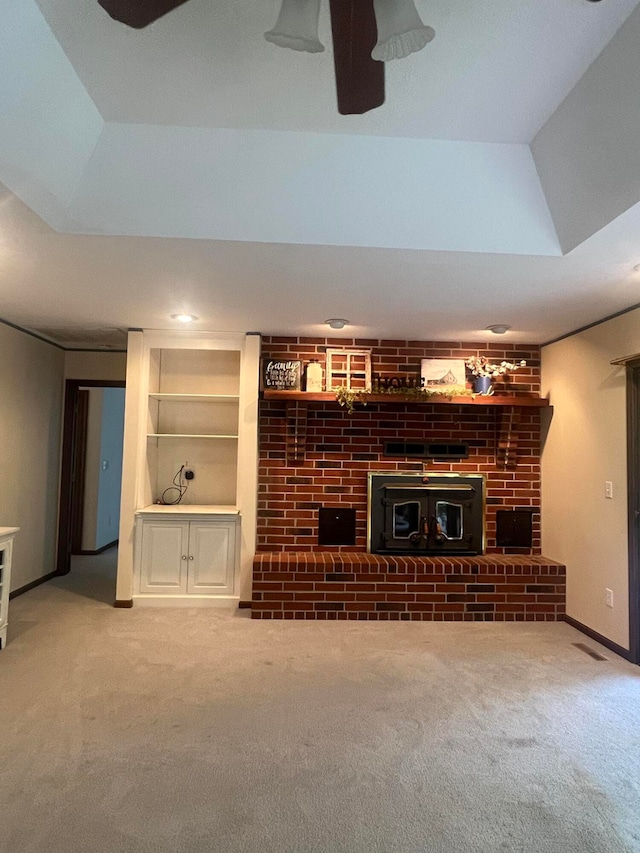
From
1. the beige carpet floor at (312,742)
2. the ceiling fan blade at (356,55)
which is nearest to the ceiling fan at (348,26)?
the ceiling fan blade at (356,55)

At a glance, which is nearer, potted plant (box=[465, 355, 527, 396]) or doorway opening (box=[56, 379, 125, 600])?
potted plant (box=[465, 355, 527, 396])

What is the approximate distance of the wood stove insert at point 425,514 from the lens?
439cm

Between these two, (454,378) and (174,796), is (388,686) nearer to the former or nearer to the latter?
(174,796)

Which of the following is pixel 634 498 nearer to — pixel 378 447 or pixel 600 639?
pixel 600 639

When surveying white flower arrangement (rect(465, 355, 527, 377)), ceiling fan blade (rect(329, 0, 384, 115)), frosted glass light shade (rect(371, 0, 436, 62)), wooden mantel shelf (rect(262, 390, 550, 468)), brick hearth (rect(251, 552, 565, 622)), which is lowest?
brick hearth (rect(251, 552, 565, 622))

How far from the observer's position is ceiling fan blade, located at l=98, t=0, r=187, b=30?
114cm

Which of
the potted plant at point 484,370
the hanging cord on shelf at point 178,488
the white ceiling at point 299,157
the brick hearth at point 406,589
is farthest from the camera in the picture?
the hanging cord on shelf at point 178,488

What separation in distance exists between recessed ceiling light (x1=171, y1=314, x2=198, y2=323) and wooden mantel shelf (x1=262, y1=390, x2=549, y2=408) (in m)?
0.81

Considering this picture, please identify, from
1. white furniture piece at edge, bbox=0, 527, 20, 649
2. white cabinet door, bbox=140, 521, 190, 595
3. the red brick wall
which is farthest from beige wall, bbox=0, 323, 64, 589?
the red brick wall

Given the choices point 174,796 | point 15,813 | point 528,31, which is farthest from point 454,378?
point 15,813

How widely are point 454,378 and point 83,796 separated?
3718 mm

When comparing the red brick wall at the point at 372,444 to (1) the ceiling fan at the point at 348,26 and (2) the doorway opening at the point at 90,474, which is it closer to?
(2) the doorway opening at the point at 90,474

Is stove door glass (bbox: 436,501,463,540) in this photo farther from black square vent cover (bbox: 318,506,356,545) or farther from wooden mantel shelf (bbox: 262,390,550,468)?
black square vent cover (bbox: 318,506,356,545)

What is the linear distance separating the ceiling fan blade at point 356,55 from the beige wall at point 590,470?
2.67m
